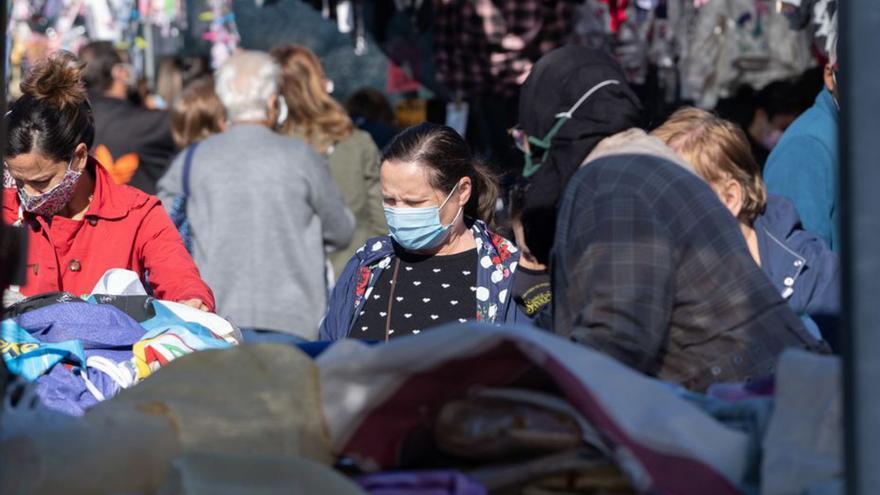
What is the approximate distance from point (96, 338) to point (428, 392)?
4.86 feet

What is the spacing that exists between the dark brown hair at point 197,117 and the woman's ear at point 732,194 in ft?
11.6

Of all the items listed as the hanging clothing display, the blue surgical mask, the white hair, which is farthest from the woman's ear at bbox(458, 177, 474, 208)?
the hanging clothing display

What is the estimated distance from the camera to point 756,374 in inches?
110

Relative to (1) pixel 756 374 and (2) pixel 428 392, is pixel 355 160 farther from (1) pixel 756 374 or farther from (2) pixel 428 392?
(2) pixel 428 392

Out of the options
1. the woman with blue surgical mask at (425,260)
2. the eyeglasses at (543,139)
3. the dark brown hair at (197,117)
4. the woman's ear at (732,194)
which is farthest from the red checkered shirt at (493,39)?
the eyeglasses at (543,139)

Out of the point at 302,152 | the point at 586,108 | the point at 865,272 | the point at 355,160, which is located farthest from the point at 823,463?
the point at 355,160

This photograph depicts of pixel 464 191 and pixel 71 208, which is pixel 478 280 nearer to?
pixel 464 191

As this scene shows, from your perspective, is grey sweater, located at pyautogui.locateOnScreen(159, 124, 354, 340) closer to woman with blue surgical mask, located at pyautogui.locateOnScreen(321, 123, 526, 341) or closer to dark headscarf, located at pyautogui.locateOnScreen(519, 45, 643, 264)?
woman with blue surgical mask, located at pyautogui.locateOnScreen(321, 123, 526, 341)

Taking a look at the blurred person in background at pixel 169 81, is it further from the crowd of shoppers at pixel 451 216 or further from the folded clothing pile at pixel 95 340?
the folded clothing pile at pixel 95 340

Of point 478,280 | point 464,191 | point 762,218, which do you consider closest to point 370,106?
point 464,191

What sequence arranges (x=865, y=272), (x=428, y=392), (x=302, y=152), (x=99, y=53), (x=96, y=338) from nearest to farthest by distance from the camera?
(x=865, y=272)
(x=428, y=392)
(x=96, y=338)
(x=302, y=152)
(x=99, y=53)

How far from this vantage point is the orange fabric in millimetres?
→ 7543

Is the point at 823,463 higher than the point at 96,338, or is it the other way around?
the point at 823,463

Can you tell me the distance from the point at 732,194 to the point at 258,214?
7.44 feet
